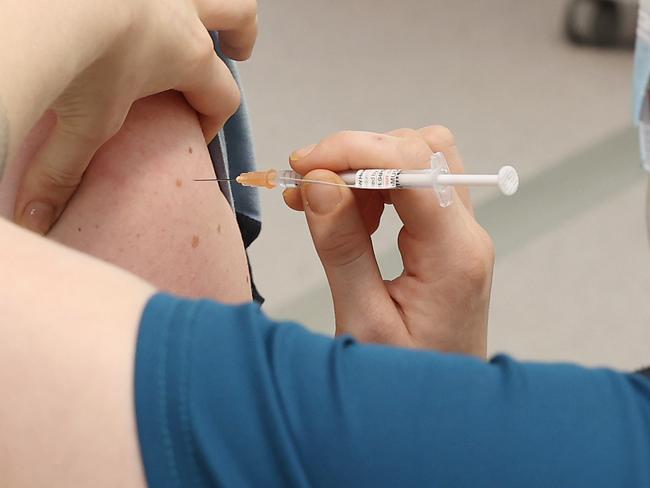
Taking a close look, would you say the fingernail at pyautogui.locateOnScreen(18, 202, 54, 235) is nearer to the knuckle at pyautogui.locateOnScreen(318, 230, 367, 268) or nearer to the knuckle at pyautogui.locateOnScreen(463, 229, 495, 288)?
the knuckle at pyautogui.locateOnScreen(318, 230, 367, 268)

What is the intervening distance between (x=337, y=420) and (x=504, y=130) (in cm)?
215

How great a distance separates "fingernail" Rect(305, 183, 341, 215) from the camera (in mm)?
798

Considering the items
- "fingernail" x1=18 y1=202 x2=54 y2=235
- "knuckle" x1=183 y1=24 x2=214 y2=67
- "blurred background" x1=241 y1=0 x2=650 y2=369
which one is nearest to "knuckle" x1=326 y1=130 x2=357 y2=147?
"knuckle" x1=183 y1=24 x2=214 y2=67

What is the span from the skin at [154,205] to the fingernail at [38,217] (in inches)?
0.5

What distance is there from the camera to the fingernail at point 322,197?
0.80 m

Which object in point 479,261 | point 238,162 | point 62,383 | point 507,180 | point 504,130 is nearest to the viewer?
point 62,383

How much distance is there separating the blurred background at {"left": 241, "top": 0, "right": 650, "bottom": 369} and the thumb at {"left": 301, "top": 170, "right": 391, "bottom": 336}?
1.10 m

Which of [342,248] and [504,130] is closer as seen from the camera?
[342,248]

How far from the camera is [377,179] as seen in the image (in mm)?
773

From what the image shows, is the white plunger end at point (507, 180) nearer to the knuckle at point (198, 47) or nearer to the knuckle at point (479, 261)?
the knuckle at point (479, 261)

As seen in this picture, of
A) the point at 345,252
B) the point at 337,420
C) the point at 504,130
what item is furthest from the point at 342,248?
the point at 504,130

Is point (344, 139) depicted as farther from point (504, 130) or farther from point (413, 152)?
point (504, 130)

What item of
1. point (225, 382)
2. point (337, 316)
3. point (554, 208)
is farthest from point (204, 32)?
point (554, 208)

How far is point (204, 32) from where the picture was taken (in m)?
0.77
